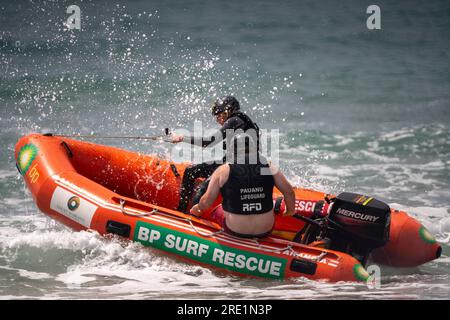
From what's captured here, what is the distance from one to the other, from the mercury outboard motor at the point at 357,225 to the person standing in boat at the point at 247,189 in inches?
18.9

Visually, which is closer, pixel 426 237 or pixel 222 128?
pixel 426 237

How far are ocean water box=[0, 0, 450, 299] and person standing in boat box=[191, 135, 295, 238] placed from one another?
487 millimetres

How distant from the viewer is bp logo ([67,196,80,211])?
662 centimetres

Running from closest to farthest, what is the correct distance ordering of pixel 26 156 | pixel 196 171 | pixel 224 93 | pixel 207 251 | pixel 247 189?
pixel 247 189 < pixel 207 251 < pixel 196 171 < pixel 26 156 < pixel 224 93

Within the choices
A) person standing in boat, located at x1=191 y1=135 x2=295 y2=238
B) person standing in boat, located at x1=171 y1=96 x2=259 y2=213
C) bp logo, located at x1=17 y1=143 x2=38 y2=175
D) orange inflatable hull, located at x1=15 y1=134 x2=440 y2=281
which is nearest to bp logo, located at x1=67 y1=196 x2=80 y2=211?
orange inflatable hull, located at x1=15 y1=134 x2=440 y2=281

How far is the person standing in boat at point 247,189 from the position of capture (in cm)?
576

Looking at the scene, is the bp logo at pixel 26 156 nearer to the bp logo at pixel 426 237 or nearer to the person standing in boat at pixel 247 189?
the person standing in boat at pixel 247 189

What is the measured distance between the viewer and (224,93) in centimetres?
1285

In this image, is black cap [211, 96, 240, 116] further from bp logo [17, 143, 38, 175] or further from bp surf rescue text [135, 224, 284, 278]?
bp logo [17, 143, 38, 175]

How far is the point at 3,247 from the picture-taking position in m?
7.03

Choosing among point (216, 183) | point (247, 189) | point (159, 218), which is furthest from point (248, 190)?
point (159, 218)

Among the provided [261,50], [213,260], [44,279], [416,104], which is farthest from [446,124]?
[44,279]

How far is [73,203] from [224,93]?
21.5 feet

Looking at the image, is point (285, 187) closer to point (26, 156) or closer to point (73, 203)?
point (73, 203)
